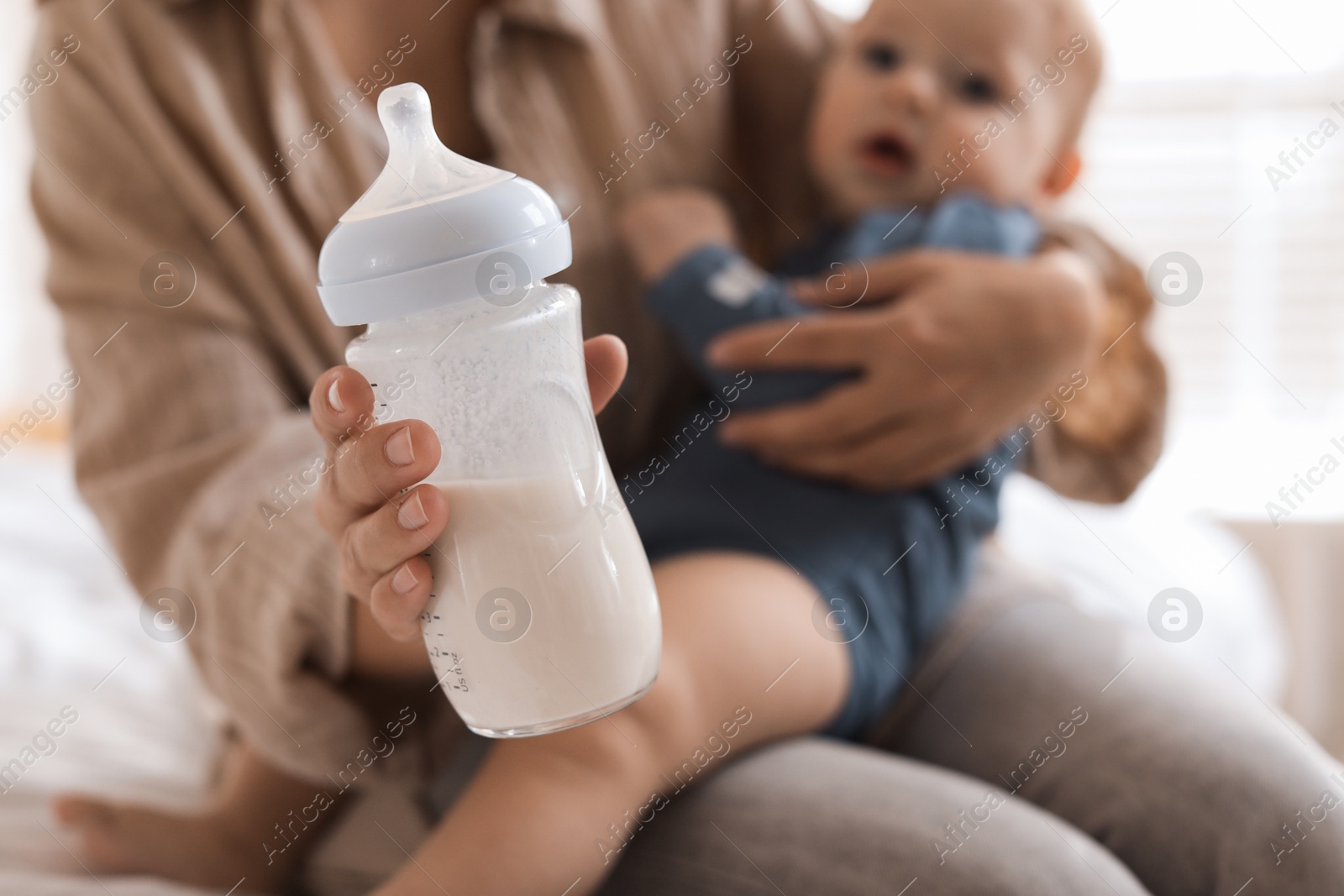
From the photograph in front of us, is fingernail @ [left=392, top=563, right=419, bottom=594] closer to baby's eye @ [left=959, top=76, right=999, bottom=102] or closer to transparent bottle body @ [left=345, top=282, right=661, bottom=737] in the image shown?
transparent bottle body @ [left=345, top=282, right=661, bottom=737]

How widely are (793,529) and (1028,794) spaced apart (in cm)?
25

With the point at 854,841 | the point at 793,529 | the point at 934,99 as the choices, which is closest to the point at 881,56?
the point at 934,99

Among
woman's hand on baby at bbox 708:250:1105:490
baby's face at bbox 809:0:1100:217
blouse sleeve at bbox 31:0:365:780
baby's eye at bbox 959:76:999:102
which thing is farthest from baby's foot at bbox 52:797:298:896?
baby's eye at bbox 959:76:999:102

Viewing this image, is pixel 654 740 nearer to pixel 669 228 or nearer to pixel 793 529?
pixel 793 529

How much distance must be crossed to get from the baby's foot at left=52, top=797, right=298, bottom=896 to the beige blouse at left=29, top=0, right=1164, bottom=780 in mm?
150

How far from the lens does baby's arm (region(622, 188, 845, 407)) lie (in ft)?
2.60

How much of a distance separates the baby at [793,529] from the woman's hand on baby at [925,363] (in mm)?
29

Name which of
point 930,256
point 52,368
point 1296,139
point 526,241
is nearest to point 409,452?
point 526,241

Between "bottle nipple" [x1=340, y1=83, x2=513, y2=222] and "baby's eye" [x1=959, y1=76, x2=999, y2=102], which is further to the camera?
"baby's eye" [x1=959, y1=76, x2=999, y2=102]

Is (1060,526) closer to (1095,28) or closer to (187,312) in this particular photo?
(1095,28)

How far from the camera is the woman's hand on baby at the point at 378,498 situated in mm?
375

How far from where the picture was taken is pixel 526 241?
1.22 ft

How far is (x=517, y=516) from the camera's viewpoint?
394 millimetres

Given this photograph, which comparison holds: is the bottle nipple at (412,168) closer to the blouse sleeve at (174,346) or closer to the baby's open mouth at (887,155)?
the blouse sleeve at (174,346)
